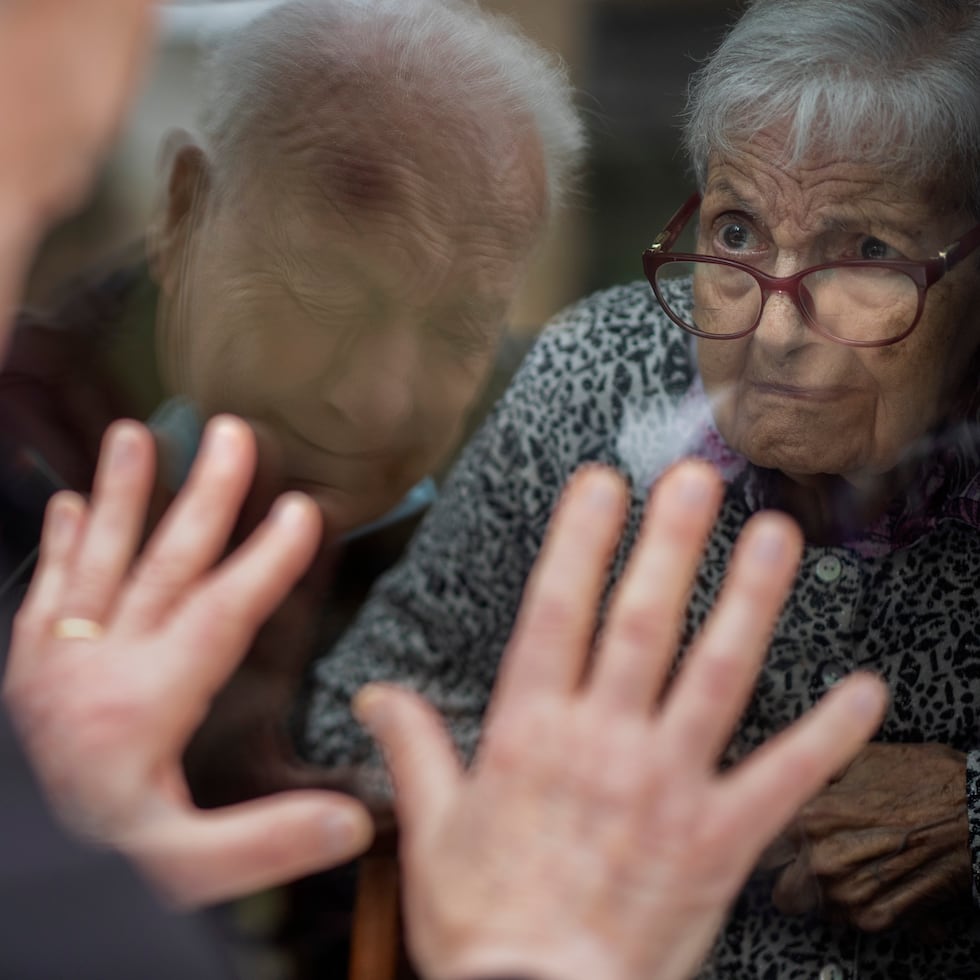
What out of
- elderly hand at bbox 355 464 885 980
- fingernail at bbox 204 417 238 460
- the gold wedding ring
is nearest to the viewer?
elderly hand at bbox 355 464 885 980

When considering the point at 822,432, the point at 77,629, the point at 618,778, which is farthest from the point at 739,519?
the point at 77,629

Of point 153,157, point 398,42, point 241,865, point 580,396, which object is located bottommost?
point 241,865

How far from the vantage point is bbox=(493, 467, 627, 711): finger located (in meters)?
0.77

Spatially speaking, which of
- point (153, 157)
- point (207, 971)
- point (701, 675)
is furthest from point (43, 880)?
point (153, 157)

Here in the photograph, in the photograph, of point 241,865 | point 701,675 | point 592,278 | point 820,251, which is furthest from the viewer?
point 592,278

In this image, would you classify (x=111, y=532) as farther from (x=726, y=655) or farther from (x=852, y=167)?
(x=852, y=167)

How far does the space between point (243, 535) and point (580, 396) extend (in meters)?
0.41

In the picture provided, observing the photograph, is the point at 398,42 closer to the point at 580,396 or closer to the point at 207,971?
the point at 580,396

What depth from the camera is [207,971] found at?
79 centimetres

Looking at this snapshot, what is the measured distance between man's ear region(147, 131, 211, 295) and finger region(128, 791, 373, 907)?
21.5 inches

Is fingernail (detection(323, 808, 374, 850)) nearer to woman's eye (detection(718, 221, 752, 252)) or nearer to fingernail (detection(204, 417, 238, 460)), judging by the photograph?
fingernail (detection(204, 417, 238, 460))

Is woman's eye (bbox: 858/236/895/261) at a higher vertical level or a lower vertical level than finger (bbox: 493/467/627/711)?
higher

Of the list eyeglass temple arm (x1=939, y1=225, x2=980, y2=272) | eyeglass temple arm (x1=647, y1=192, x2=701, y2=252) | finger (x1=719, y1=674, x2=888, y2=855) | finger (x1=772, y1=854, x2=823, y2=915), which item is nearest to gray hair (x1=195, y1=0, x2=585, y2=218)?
eyeglass temple arm (x1=647, y1=192, x2=701, y2=252)

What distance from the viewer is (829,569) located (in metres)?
1.12
